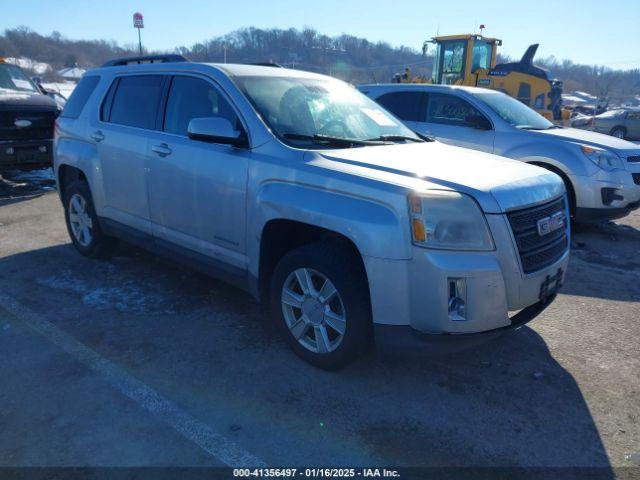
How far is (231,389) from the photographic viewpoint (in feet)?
10.6

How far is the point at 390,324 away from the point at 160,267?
3.18 m

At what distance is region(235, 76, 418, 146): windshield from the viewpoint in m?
3.77

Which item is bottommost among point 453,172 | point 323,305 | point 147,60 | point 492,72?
point 323,305

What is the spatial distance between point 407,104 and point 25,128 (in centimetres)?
657

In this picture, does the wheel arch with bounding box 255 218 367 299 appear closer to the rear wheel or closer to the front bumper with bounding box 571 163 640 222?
the front bumper with bounding box 571 163 640 222

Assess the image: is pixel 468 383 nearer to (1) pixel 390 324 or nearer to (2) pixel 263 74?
(1) pixel 390 324

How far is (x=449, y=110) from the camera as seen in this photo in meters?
7.81

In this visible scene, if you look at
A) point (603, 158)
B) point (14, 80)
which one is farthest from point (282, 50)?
point (603, 158)

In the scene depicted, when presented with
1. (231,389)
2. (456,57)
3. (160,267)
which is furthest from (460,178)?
(456,57)

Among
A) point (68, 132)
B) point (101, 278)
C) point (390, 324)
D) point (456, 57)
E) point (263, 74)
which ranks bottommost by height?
point (101, 278)

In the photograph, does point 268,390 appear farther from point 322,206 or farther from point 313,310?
point 322,206

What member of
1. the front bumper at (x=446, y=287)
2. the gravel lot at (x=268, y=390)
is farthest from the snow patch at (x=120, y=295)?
the front bumper at (x=446, y=287)

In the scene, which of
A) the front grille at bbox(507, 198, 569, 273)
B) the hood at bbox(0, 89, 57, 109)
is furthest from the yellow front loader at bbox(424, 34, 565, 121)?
the front grille at bbox(507, 198, 569, 273)

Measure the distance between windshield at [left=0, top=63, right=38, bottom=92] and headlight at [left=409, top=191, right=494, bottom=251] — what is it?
9.90 meters
